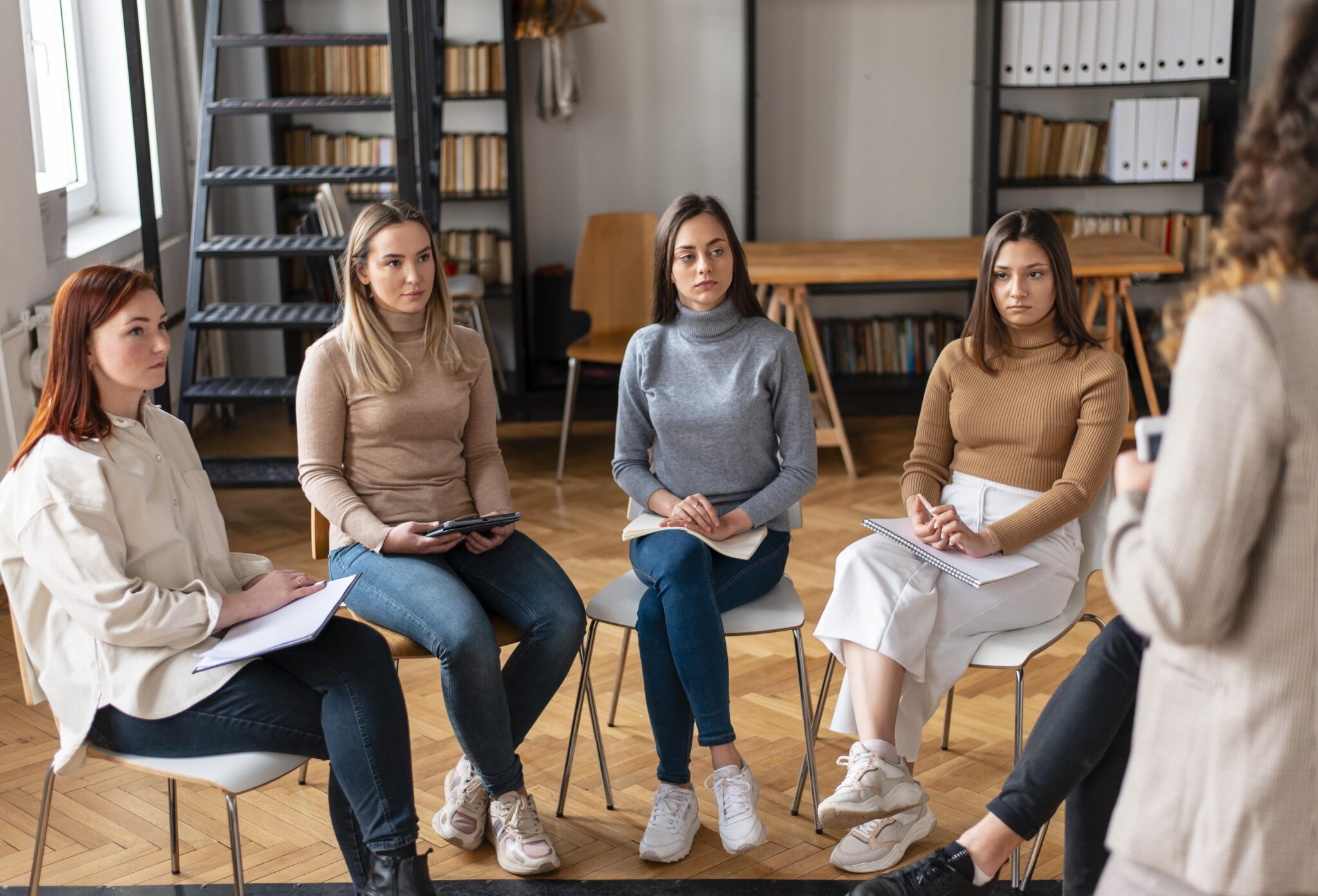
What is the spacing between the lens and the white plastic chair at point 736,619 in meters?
2.27

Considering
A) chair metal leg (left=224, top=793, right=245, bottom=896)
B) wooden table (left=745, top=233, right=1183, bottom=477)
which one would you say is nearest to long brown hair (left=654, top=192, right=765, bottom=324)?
chair metal leg (left=224, top=793, right=245, bottom=896)

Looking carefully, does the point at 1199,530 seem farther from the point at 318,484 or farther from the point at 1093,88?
the point at 1093,88

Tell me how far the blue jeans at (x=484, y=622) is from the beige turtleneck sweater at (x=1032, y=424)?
2.33 ft

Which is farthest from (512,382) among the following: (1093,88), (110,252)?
(1093,88)

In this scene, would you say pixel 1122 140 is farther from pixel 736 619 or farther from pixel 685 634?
pixel 685 634

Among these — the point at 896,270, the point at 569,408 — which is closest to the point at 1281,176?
the point at 896,270

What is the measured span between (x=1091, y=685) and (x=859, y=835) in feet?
1.90

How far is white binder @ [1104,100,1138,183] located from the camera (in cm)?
510

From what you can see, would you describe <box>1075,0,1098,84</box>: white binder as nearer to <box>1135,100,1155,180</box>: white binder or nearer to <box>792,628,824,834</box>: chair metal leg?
<box>1135,100,1155,180</box>: white binder

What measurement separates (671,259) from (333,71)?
334 centimetres

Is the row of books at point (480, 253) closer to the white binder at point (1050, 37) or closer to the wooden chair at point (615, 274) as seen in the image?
the wooden chair at point (615, 274)

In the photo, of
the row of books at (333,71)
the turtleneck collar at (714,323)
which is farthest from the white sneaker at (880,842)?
the row of books at (333,71)

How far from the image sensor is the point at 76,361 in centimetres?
189

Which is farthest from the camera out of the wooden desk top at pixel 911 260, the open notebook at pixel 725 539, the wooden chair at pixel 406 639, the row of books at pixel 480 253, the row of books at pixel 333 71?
Result: the row of books at pixel 480 253
